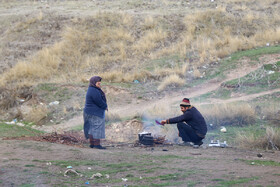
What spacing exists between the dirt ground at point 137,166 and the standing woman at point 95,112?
22.4 inches

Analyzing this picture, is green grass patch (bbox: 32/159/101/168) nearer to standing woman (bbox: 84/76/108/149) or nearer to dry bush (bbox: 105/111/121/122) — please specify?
standing woman (bbox: 84/76/108/149)

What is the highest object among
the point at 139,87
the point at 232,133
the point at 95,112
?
the point at 139,87

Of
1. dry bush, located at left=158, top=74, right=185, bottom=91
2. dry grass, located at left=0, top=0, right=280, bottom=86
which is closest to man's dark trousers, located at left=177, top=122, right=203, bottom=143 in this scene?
dry bush, located at left=158, top=74, right=185, bottom=91

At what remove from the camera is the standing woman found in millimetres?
8812

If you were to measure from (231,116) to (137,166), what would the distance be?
5002 mm

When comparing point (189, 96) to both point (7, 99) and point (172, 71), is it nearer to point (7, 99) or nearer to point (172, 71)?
point (172, 71)

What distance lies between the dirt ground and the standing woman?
0.57 metres

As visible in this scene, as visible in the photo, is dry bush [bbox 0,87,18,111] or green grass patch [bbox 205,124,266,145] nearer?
green grass patch [bbox 205,124,266,145]

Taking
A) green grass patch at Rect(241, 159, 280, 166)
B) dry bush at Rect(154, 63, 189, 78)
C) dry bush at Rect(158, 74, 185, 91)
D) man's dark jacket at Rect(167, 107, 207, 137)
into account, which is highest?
dry bush at Rect(154, 63, 189, 78)

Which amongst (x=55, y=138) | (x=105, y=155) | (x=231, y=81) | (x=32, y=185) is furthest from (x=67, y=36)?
(x=32, y=185)

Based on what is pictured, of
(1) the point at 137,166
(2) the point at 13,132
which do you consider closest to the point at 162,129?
(2) the point at 13,132

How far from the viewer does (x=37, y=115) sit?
14.9m

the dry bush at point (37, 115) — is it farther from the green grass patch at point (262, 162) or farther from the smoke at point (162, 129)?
the green grass patch at point (262, 162)

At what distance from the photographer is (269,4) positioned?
78.1 feet
